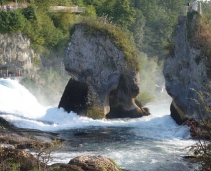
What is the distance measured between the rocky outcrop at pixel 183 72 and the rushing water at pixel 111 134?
1778 millimetres

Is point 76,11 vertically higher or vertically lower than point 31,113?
higher

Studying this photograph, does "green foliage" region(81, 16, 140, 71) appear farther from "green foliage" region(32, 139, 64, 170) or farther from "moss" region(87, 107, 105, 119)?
"green foliage" region(32, 139, 64, 170)

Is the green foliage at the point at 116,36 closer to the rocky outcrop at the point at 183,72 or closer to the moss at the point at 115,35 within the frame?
the moss at the point at 115,35

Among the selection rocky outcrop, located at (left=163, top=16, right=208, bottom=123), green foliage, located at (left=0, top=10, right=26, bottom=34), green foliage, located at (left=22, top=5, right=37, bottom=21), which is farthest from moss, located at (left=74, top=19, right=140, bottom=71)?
green foliage, located at (left=22, top=5, right=37, bottom=21)

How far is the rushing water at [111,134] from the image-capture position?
25.6 meters

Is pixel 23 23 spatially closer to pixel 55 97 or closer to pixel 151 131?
pixel 55 97

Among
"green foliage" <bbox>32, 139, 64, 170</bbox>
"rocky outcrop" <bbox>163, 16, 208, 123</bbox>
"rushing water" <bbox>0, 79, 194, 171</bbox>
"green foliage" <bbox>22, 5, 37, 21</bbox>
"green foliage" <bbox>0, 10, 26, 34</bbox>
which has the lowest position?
"rushing water" <bbox>0, 79, 194, 171</bbox>

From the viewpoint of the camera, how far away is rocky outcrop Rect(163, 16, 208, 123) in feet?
113

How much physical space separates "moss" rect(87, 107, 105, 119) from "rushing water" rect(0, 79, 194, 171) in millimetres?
984

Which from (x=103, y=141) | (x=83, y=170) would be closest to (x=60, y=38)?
(x=103, y=141)

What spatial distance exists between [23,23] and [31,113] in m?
16.4

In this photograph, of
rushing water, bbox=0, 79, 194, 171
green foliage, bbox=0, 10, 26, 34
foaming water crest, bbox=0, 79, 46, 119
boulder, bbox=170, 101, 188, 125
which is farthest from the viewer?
green foliage, bbox=0, 10, 26, 34

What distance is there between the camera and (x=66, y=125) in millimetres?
36750

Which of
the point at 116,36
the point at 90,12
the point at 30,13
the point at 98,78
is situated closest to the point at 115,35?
the point at 116,36
